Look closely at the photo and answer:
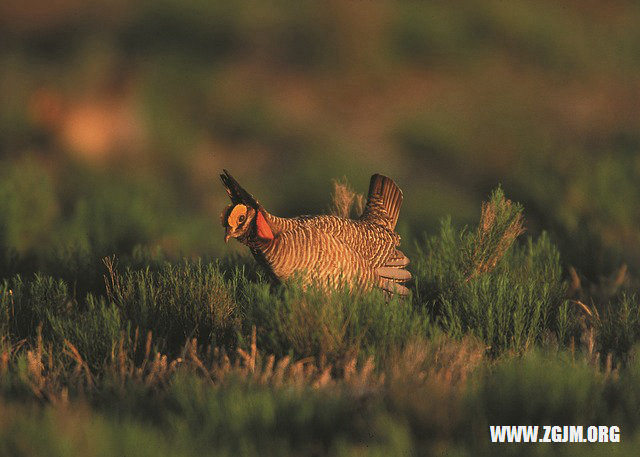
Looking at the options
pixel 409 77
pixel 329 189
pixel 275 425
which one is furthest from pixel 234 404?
pixel 409 77

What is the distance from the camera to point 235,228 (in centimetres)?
405

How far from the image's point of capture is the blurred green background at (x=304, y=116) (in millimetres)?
6754

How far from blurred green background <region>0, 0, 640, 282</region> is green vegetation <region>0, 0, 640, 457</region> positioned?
0.13 ft

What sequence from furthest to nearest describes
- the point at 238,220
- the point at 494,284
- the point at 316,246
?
the point at 494,284 → the point at 316,246 → the point at 238,220

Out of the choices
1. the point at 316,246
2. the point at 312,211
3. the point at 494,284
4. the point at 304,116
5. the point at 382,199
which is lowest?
the point at 494,284

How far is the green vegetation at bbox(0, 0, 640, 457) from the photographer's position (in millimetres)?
3117

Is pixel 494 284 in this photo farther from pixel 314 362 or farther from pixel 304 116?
pixel 304 116

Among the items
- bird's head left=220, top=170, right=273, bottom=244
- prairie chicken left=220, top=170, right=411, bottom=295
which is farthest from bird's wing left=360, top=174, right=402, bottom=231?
bird's head left=220, top=170, right=273, bottom=244

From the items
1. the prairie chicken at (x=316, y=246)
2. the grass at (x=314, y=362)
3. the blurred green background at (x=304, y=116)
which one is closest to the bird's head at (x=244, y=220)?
the prairie chicken at (x=316, y=246)

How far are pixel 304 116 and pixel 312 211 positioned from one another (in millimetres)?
6082

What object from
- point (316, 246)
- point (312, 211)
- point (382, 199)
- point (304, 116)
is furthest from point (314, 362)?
point (304, 116)

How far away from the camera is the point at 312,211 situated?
30.5ft

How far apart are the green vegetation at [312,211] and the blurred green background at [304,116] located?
39 mm

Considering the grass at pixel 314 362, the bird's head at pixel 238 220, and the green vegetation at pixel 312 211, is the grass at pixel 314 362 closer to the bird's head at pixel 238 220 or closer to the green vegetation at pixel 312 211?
the green vegetation at pixel 312 211
